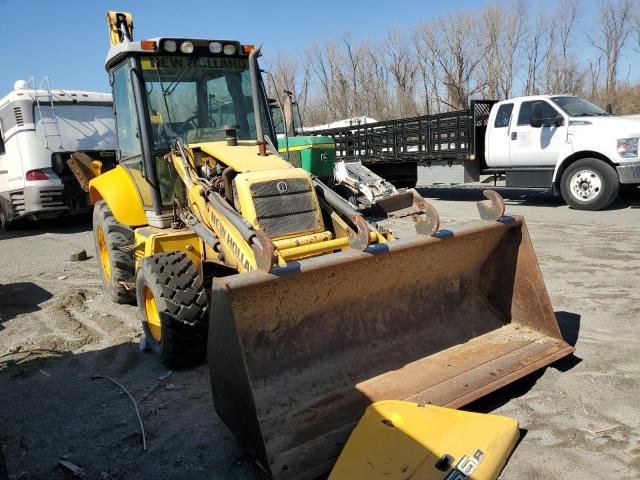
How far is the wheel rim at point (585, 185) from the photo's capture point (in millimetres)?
9789

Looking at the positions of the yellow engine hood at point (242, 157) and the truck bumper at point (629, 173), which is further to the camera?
the truck bumper at point (629, 173)

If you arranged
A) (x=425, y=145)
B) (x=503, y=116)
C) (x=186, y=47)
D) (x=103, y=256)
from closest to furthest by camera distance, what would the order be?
(x=186, y=47) < (x=103, y=256) < (x=503, y=116) < (x=425, y=145)

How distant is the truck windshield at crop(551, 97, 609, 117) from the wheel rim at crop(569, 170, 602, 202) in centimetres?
121

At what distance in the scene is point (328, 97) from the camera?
34.2 m

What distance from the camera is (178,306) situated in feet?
12.6

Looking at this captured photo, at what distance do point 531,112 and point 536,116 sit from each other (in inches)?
14.7

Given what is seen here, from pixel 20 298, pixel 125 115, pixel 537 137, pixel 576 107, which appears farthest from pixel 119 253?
pixel 576 107

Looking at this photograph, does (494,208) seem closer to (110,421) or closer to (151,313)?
(151,313)

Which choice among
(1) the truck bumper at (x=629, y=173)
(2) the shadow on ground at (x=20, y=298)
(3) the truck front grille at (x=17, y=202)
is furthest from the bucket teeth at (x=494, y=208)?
(3) the truck front grille at (x=17, y=202)

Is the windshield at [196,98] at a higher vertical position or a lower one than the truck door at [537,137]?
higher

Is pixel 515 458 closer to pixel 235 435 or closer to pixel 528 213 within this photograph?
pixel 235 435

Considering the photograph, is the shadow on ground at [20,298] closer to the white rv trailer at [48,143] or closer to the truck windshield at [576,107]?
the white rv trailer at [48,143]

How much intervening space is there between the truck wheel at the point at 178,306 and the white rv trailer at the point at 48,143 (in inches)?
307

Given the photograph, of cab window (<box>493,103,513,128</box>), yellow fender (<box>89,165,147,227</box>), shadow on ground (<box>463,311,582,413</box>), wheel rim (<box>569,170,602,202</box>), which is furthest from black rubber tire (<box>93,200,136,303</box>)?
cab window (<box>493,103,513,128</box>)
